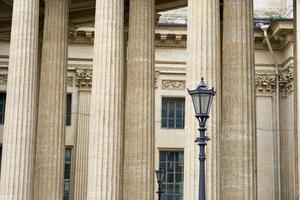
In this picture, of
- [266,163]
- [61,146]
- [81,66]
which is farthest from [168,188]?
[61,146]

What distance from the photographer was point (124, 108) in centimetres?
3888

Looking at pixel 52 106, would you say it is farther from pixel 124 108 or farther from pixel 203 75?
pixel 203 75

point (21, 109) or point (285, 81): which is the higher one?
point (285, 81)

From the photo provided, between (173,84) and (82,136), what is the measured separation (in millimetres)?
7575

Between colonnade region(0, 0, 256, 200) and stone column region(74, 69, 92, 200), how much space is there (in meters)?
13.1

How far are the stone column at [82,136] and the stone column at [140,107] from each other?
1546cm

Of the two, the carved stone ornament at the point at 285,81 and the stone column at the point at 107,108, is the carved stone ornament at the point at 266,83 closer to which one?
the carved stone ornament at the point at 285,81

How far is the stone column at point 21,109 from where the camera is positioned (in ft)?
121

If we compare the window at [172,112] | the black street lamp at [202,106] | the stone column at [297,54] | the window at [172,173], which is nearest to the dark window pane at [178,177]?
the window at [172,173]

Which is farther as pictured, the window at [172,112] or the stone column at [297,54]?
the window at [172,112]

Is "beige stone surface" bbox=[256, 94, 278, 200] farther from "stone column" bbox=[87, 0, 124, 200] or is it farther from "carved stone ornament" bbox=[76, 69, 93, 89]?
"stone column" bbox=[87, 0, 124, 200]

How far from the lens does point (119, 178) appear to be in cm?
3572

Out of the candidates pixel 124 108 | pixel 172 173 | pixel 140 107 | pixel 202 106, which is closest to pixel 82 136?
pixel 172 173

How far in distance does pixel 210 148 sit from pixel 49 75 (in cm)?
1089
